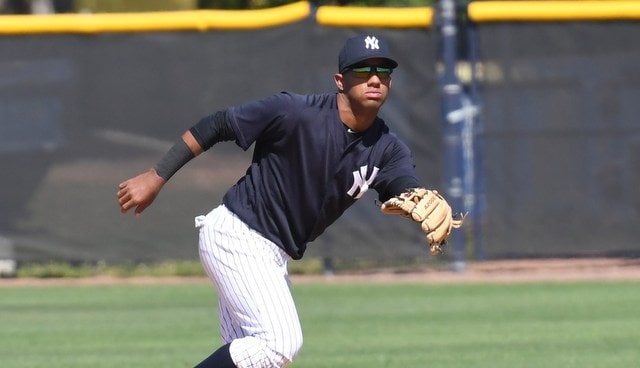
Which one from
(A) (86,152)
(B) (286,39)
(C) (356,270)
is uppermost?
(B) (286,39)

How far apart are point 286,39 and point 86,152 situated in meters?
2.20

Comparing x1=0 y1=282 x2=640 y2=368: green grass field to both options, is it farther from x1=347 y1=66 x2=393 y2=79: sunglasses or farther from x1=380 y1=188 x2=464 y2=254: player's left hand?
x1=347 y1=66 x2=393 y2=79: sunglasses

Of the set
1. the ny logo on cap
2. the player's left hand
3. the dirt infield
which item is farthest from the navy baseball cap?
the dirt infield

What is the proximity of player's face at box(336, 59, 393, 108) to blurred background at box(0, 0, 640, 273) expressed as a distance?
6.88 meters

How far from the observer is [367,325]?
31.3ft

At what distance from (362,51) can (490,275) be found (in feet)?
24.1

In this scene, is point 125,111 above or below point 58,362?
above

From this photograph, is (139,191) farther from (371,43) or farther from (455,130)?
(455,130)

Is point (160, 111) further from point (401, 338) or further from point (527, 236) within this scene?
point (401, 338)

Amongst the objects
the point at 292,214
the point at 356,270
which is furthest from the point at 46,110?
the point at 292,214

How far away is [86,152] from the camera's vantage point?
12.7m

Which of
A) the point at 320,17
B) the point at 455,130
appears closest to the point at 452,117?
the point at 455,130

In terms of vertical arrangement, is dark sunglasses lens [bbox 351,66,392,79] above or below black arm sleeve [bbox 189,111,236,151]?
above

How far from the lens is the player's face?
18.5ft
